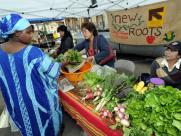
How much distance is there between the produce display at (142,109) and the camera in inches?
47.0

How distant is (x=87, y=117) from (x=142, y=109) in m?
0.64

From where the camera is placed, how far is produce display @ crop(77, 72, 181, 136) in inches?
47.0

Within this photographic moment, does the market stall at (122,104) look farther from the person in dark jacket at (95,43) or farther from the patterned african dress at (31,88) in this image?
the person in dark jacket at (95,43)

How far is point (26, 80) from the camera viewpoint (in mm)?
1803

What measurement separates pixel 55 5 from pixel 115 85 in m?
3.95

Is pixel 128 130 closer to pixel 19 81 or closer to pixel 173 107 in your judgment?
pixel 173 107

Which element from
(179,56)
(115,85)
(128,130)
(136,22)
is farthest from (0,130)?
(136,22)

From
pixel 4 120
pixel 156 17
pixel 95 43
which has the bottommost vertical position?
pixel 4 120

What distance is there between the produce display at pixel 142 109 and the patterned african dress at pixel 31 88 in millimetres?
497

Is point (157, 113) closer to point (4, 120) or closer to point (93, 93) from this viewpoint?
point (93, 93)

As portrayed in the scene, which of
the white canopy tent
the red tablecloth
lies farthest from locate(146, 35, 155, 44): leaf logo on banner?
the red tablecloth

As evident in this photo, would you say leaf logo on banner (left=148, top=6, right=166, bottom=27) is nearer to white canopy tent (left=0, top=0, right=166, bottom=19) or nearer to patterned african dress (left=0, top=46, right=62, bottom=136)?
white canopy tent (left=0, top=0, right=166, bottom=19)

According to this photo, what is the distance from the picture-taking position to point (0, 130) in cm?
316

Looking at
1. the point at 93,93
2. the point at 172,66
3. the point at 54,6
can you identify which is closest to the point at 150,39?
the point at 54,6
